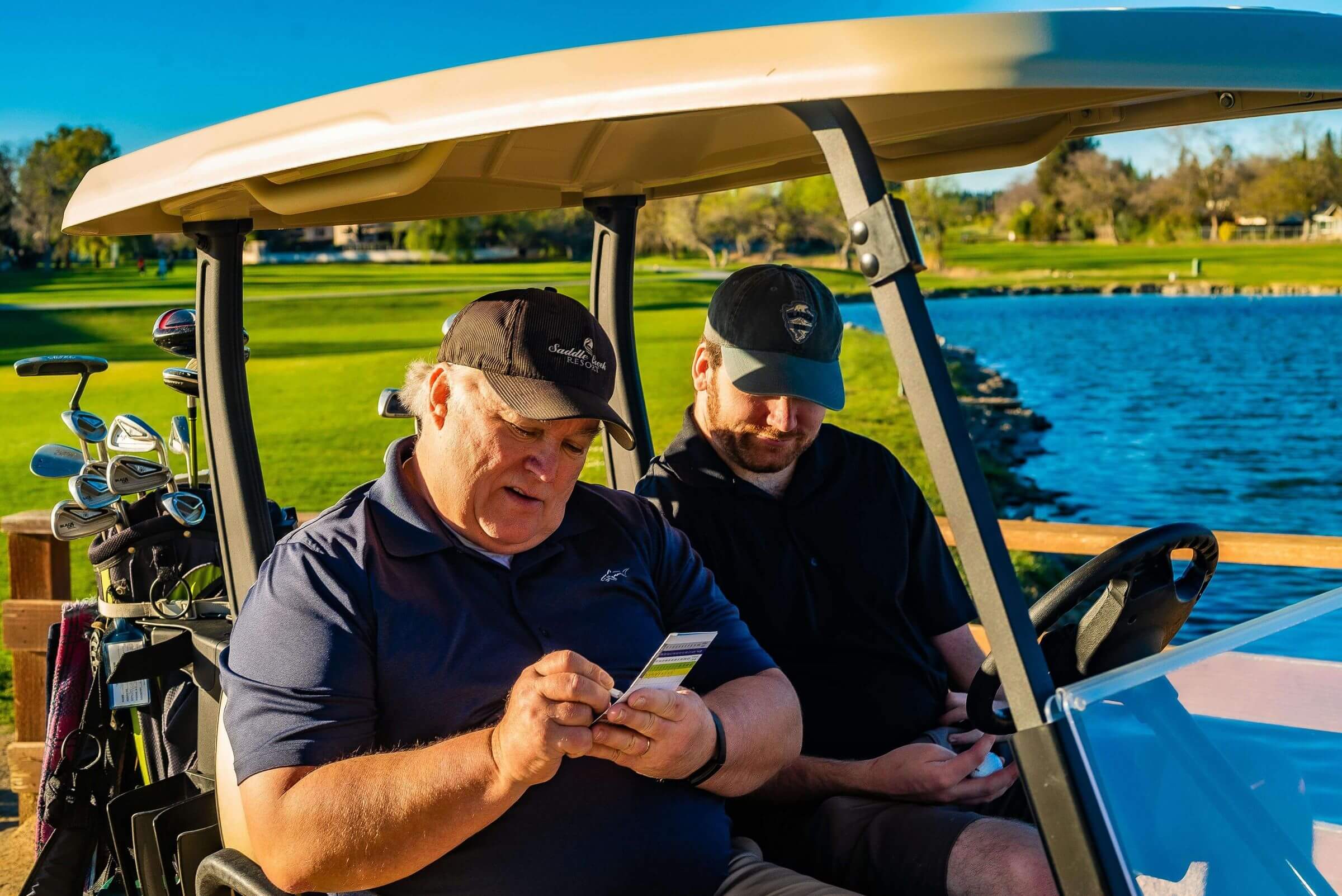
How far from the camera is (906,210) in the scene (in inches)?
52.7

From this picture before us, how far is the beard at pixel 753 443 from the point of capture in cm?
246

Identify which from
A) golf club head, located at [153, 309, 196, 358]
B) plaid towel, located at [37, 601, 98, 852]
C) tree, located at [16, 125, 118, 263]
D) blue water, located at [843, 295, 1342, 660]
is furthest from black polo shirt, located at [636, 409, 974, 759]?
tree, located at [16, 125, 118, 263]

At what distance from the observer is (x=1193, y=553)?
218cm

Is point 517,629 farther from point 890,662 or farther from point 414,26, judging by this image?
point 414,26

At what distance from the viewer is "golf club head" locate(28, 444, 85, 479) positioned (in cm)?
294

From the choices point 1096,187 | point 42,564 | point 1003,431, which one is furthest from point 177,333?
point 1096,187

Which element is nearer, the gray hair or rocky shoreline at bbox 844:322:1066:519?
the gray hair

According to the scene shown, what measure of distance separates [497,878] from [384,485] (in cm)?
61

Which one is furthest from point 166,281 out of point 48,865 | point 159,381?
point 48,865

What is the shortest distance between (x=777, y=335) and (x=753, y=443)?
0.21m

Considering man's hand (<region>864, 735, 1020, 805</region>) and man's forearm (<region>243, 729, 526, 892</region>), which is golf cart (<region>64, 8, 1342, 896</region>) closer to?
man's forearm (<region>243, 729, 526, 892</region>)

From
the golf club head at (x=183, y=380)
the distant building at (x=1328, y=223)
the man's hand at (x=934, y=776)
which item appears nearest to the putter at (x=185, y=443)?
the golf club head at (x=183, y=380)

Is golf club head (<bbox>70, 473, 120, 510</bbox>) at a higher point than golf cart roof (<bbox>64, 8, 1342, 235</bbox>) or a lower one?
lower

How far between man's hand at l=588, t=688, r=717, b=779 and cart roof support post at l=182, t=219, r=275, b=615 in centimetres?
87
